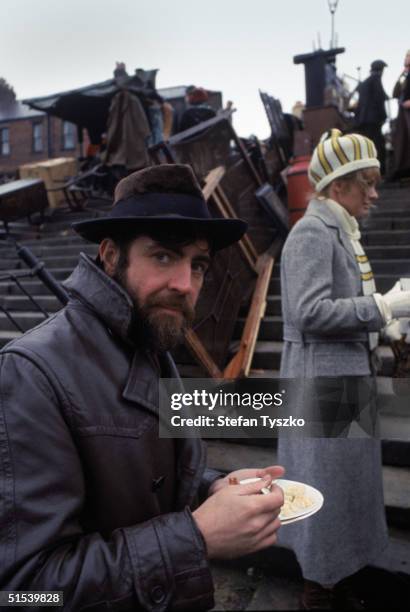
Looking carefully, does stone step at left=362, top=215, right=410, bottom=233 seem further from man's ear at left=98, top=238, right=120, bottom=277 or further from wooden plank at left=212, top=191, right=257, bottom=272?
man's ear at left=98, top=238, right=120, bottom=277

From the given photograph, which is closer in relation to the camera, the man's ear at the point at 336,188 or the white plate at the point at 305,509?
the white plate at the point at 305,509

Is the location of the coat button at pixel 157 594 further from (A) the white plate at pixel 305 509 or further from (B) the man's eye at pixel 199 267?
(B) the man's eye at pixel 199 267

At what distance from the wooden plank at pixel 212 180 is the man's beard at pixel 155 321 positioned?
3.71 meters

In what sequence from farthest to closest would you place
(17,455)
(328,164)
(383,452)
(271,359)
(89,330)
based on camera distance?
(271,359) → (383,452) → (328,164) → (89,330) → (17,455)

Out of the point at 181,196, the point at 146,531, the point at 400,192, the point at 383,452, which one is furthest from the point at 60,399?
the point at 400,192

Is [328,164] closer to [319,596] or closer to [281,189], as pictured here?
[319,596]

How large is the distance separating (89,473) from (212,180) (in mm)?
4466

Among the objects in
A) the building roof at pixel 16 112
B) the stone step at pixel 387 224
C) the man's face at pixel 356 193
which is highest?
the building roof at pixel 16 112

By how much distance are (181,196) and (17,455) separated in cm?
84

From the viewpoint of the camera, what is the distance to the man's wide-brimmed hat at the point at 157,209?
4.53ft

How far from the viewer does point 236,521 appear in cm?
113

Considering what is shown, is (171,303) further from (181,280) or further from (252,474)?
(252,474)

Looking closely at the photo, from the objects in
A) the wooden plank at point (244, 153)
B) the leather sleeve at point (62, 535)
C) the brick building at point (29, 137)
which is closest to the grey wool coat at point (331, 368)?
the leather sleeve at point (62, 535)

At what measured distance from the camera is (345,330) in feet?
7.59
